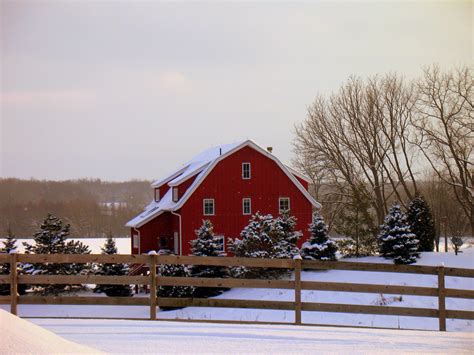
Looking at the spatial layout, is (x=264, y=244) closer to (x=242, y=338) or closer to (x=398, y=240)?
(x=398, y=240)

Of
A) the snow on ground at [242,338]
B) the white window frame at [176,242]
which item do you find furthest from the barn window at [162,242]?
the snow on ground at [242,338]

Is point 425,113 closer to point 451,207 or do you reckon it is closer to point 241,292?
point 451,207

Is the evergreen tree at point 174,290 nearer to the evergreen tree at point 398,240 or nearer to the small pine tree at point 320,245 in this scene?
the small pine tree at point 320,245

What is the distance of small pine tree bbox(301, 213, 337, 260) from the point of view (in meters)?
31.3

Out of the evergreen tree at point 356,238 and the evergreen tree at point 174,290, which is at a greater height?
the evergreen tree at point 356,238

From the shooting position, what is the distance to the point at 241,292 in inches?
1082

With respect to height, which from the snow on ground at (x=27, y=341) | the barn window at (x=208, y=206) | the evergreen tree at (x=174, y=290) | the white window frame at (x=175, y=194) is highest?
the white window frame at (x=175, y=194)

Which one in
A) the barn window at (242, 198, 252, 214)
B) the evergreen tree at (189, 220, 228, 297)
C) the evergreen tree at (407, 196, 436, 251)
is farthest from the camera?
the barn window at (242, 198, 252, 214)

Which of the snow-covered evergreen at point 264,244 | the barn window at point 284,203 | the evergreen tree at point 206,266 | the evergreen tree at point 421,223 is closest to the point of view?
the evergreen tree at point 206,266

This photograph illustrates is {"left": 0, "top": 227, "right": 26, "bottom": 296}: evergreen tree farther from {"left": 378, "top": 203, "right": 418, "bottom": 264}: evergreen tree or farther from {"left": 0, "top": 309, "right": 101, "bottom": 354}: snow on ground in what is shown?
{"left": 0, "top": 309, "right": 101, "bottom": 354}: snow on ground

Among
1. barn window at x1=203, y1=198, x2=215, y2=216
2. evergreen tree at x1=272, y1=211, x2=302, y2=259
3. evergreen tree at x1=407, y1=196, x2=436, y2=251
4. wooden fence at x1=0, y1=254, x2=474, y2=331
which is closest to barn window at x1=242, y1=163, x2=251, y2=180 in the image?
barn window at x1=203, y1=198, x2=215, y2=216

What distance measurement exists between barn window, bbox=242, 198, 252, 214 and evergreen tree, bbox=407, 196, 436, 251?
9.26m

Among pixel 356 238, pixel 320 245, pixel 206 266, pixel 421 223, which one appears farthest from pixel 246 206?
pixel 421 223

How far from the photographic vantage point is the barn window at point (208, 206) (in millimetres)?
35312
